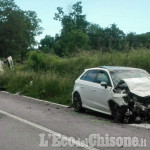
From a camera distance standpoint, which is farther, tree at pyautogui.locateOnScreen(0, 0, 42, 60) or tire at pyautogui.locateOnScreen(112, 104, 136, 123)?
tree at pyautogui.locateOnScreen(0, 0, 42, 60)

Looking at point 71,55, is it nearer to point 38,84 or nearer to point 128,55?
point 38,84

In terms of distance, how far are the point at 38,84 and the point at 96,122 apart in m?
11.5

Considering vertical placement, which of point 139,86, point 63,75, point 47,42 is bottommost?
point 47,42

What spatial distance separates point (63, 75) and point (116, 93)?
481 inches

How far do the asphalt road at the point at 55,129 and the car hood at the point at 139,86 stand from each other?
925 mm

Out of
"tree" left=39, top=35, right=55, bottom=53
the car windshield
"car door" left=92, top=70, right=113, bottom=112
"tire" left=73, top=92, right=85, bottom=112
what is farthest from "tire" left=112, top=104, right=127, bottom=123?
"tree" left=39, top=35, right=55, bottom=53

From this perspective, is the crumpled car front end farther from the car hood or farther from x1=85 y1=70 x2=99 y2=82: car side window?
x1=85 y1=70 x2=99 y2=82: car side window

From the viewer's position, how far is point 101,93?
40.9 feet

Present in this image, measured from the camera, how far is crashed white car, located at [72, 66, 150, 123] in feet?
36.4

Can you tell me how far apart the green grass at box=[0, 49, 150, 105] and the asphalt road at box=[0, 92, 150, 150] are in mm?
4968

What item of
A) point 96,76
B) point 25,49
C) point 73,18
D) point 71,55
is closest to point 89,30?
point 73,18

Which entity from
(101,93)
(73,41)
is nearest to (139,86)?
(101,93)

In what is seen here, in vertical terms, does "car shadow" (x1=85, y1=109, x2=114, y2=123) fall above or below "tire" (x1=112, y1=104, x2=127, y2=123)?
below

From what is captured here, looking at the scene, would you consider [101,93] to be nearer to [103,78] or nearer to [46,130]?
[103,78]
